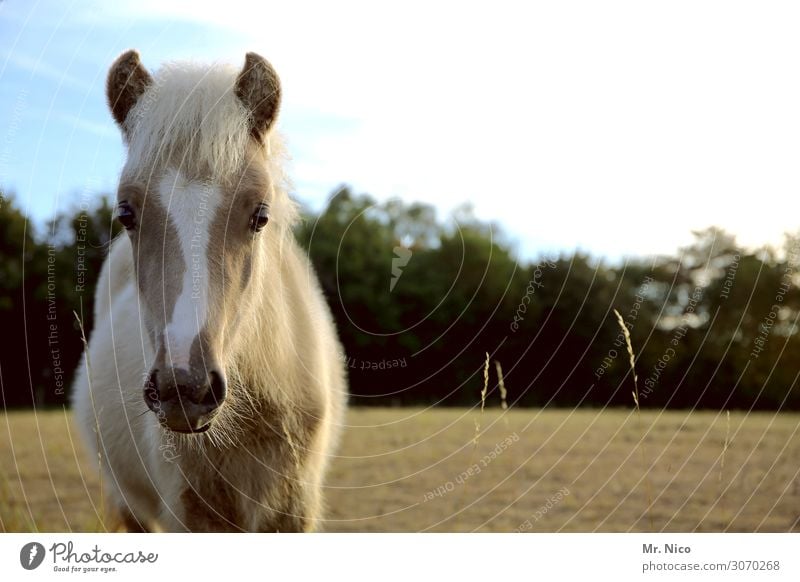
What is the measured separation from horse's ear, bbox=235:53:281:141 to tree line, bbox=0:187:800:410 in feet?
12.3

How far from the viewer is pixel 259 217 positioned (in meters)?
2.21

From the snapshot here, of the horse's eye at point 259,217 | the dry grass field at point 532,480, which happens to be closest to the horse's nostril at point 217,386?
the horse's eye at point 259,217

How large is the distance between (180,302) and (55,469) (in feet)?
24.4

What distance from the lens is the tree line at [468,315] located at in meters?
8.14

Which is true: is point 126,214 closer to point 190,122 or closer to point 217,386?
point 190,122

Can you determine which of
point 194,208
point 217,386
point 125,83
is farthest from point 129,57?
point 217,386

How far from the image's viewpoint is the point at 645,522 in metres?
5.39

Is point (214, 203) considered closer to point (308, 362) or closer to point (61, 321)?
point (308, 362)

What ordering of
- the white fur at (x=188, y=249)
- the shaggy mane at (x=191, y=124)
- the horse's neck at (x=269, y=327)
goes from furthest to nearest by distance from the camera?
the horse's neck at (x=269, y=327)
the shaggy mane at (x=191, y=124)
the white fur at (x=188, y=249)

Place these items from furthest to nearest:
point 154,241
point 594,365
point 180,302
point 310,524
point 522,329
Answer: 1. point 594,365
2. point 522,329
3. point 310,524
4. point 154,241
5. point 180,302

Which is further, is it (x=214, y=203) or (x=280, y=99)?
(x=280, y=99)

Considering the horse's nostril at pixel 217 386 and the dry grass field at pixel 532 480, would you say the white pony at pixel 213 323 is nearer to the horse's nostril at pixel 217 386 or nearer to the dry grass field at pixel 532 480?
the horse's nostril at pixel 217 386

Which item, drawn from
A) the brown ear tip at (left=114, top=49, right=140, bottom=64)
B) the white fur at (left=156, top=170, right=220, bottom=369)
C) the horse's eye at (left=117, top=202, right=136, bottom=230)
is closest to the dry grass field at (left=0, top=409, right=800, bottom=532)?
the horse's eye at (left=117, top=202, right=136, bottom=230)
